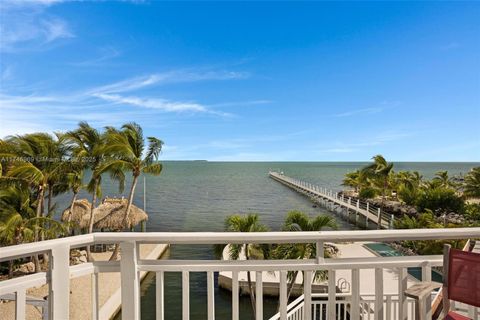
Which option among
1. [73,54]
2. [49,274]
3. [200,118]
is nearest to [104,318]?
[49,274]

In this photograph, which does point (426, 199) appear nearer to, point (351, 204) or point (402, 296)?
point (351, 204)

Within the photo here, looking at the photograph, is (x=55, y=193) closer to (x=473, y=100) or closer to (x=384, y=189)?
(x=473, y=100)

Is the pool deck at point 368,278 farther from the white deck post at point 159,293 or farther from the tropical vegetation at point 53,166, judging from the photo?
the tropical vegetation at point 53,166

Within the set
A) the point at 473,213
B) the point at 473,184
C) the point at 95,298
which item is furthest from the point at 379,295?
the point at 473,213

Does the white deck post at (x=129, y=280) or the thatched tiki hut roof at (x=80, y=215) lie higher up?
the white deck post at (x=129, y=280)

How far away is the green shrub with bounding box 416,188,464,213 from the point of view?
Answer: 21969mm

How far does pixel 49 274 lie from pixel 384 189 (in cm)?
2899

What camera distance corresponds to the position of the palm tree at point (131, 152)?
47.0 feet

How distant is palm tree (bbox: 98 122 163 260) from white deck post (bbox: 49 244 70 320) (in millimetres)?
13110

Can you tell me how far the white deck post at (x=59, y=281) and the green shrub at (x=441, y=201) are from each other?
24.6m

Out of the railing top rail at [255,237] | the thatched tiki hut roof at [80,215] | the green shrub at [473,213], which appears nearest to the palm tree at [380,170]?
the green shrub at [473,213]

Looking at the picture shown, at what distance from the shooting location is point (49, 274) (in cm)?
154

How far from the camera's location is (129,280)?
1720mm

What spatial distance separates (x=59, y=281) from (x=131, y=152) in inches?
557
